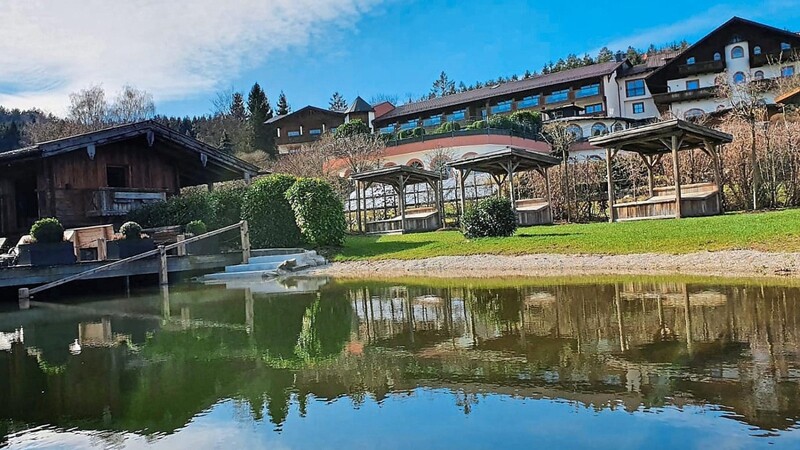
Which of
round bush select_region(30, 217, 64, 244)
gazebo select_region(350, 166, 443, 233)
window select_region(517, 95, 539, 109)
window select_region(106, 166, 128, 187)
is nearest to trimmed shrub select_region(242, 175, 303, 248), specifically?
window select_region(106, 166, 128, 187)

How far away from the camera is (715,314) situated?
655 cm

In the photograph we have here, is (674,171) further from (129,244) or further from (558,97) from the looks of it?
(558,97)

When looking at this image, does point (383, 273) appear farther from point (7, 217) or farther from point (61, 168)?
point (7, 217)

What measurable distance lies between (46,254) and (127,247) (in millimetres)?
1676

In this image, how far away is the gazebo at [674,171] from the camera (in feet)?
58.6

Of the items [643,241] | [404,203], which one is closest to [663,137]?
[643,241]

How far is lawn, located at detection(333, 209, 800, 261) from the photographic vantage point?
38.2 ft

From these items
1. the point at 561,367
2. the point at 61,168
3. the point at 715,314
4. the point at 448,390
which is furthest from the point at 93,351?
the point at 61,168

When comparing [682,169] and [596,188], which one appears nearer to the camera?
[682,169]

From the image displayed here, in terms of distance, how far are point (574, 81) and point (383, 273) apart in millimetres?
46816

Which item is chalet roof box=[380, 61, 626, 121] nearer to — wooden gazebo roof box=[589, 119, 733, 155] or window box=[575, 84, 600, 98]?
window box=[575, 84, 600, 98]

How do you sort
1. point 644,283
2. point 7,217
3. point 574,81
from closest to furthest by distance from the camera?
point 644,283 → point 7,217 → point 574,81

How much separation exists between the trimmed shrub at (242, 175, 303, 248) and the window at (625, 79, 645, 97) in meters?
46.2

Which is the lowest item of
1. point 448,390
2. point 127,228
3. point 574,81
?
point 448,390
